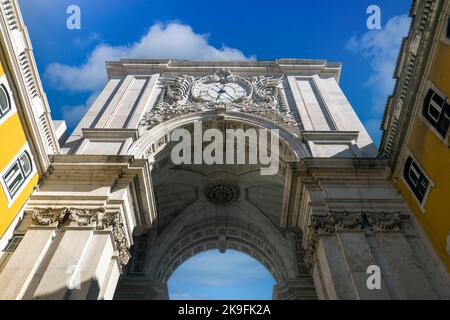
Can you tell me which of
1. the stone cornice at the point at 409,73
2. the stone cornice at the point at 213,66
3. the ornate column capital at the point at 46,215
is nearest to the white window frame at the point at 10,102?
the ornate column capital at the point at 46,215

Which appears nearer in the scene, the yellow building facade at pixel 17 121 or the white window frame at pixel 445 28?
the white window frame at pixel 445 28

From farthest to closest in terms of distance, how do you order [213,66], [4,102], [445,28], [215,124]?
1. [213,66]
2. [215,124]
3. [4,102]
4. [445,28]

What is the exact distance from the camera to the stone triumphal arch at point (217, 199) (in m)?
12.1

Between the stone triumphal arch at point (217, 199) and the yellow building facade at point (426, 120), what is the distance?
3.02ft

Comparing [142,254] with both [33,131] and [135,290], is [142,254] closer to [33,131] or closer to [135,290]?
[135,290]

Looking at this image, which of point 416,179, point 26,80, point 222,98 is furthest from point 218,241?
point 26,80

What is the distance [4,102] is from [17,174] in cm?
266

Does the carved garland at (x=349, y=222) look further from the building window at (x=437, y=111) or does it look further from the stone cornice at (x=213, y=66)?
the stone cornice at (x=213, y=66)

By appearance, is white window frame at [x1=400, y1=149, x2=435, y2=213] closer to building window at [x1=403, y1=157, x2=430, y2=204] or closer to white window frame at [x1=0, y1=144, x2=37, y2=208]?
building window at [x1=403, y1=157, x2=430, y2=204]

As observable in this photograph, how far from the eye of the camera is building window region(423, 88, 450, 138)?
11.5 m

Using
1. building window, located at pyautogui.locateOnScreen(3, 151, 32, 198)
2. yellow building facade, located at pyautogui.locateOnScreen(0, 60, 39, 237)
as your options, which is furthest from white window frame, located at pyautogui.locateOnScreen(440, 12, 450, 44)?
building window, located at pyautogui.locateOnScreen(3, 151, 32, 198)

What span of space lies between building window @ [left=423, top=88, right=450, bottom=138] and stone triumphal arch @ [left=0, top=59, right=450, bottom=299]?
3.71 m

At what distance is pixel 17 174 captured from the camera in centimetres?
1312

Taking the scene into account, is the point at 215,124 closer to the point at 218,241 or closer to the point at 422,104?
the point at 218,241
